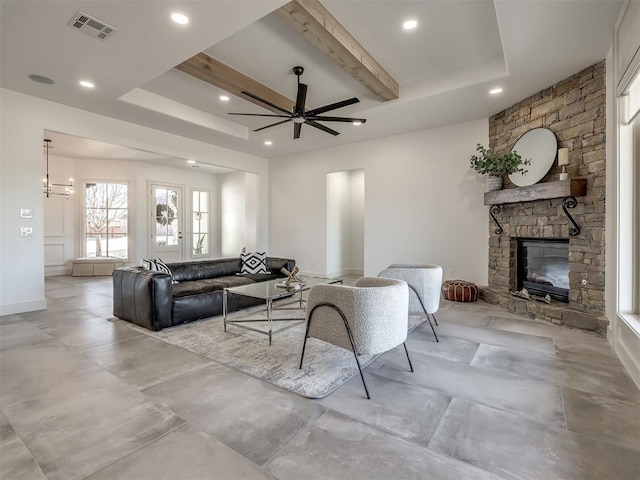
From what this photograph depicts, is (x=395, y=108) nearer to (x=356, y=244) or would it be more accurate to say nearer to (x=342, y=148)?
(x=342, y=148)

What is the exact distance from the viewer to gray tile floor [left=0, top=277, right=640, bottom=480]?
4.95 ft

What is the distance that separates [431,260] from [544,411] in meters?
3.75

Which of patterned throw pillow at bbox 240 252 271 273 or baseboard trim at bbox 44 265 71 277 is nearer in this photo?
patterned throw pillow at bbox 240 252 271 273

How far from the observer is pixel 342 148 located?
265 inches

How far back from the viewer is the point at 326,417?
190 cm

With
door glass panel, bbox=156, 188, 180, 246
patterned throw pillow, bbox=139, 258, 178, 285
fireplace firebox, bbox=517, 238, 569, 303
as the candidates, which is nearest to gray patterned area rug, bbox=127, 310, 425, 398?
patterned throw pillow, bbox=139, 258, 178, 285

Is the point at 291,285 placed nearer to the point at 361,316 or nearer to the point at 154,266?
the point at 361,316

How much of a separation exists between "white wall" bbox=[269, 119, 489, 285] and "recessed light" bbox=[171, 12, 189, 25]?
417 centimetres

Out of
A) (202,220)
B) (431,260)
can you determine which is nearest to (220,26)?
(431,260)

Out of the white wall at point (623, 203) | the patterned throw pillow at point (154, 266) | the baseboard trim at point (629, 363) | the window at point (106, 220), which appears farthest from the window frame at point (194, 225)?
the baseboard trim at point (629, 363)

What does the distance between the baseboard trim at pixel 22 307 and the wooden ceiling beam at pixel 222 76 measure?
371 cm

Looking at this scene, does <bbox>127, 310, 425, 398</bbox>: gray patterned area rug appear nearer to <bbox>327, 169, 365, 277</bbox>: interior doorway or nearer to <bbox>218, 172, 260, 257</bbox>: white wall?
<bbox>327, 169, 365, 277</bbox>: interior doorway

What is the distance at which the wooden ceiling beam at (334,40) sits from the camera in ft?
8.86

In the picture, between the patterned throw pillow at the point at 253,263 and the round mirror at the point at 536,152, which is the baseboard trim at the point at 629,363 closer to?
the round mirror at the point at 536,152
